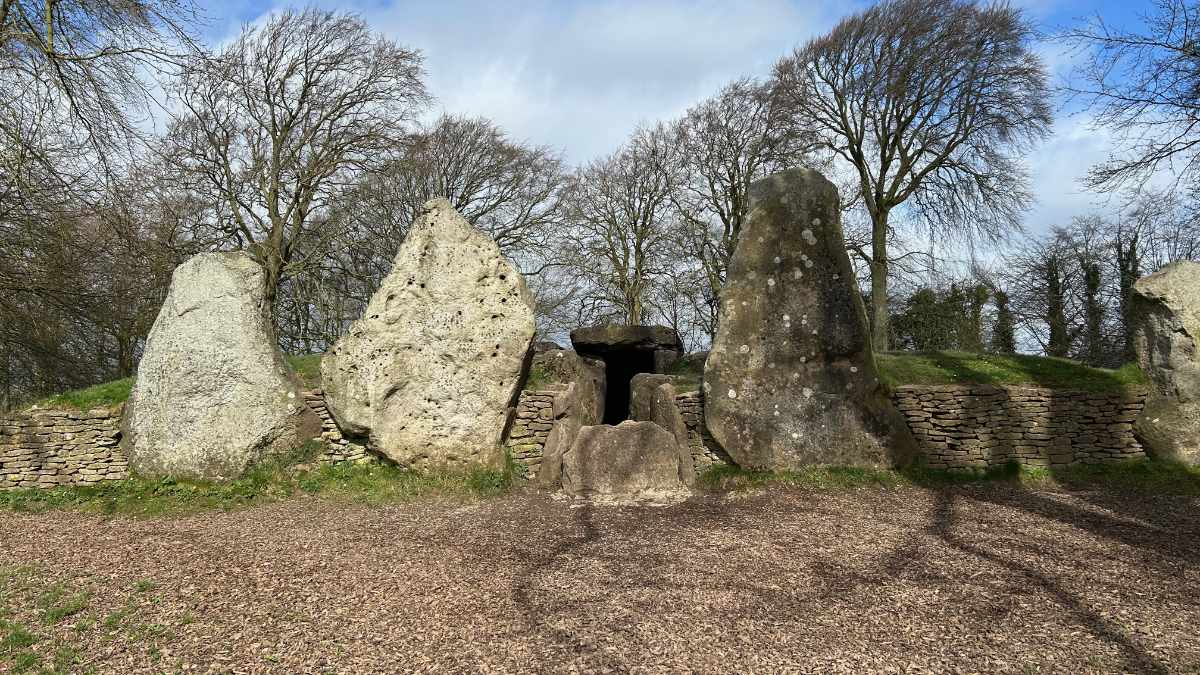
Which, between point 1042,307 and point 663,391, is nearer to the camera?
point 663,391

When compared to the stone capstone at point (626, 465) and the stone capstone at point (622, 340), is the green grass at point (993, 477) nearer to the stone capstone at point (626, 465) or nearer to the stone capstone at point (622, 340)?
the stone capstone at point (626, 465)

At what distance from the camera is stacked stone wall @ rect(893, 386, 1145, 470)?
1002 centimetres

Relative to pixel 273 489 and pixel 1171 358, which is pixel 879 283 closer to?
pixel 1171 358

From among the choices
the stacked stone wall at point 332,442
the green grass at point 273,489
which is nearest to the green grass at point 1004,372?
the green grass at point 273,489

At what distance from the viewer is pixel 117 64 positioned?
30.0 feet

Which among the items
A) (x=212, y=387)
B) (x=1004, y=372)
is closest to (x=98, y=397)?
(x=212, y=387)

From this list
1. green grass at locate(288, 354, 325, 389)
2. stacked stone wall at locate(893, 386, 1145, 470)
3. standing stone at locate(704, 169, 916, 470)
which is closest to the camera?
standing stone at locate(704, 169, 916, 470)

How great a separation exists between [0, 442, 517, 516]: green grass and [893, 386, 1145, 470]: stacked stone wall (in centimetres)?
660

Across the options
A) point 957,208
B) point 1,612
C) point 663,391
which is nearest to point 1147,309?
point 663,391

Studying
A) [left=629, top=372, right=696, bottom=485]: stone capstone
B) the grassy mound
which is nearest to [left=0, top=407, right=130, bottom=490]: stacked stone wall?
the grassy mound

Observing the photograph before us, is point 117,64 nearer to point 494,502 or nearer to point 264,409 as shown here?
point 264,409

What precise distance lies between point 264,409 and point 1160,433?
13.3m

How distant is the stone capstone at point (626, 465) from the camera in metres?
9.07

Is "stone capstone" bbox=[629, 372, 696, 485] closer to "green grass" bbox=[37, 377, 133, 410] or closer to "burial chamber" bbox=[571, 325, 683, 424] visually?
"burial chamber" bbox=[571, 325, 683, 424]
